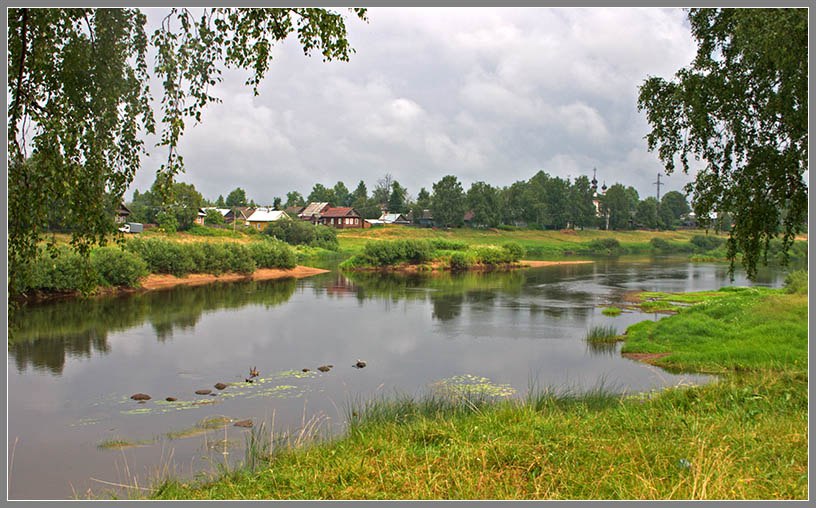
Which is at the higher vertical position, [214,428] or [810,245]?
[810,245]

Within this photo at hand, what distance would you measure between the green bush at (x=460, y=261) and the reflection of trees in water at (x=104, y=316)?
17886mm

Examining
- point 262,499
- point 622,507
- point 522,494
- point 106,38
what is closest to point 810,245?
point 622,507

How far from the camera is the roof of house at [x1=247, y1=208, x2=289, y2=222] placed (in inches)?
2067

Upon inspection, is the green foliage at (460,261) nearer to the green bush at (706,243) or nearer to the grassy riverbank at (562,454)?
the green bush at (706,243)

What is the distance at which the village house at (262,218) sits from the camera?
5009cm

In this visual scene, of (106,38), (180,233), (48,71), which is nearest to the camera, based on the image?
(48,71)

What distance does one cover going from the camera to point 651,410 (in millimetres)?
7875

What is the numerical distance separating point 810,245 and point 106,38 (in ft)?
21.1

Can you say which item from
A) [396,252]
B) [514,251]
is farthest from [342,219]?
[514,251]

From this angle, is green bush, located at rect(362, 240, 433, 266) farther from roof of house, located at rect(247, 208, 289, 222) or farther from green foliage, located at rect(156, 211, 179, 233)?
green foliage, located at rect(156, 211, 179, 233)

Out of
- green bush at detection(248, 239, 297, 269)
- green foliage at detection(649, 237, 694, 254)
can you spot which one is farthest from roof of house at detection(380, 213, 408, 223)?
green bush at detection(248, 239, 297, 269)

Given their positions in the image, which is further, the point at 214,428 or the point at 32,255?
the point at 214,428

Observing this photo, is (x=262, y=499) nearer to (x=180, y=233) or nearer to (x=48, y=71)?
(x=48, y=71)

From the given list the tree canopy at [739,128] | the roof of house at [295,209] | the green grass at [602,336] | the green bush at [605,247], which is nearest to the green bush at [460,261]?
the green bush at [605,247]
